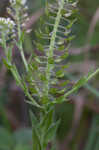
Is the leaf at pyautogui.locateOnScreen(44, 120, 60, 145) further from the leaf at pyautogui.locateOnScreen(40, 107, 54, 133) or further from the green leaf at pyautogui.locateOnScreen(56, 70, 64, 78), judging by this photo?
the green leaf at pyautogui.locateOnScreen(56, 70, 64, 78)

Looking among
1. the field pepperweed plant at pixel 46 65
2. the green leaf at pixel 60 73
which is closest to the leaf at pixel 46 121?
the field pepperweed plant at pixel 46 65

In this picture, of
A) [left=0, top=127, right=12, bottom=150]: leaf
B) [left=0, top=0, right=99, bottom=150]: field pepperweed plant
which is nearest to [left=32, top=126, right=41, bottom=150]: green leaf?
[left=0, top=0, right=99, bottom=150]: field pepperweed plant

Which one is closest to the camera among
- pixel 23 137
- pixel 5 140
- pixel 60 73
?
pixel 60 73

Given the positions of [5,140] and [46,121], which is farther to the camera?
[5,140]

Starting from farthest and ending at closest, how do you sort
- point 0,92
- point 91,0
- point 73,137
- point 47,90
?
point 91,0 < point 0,92 < point 73,137 < point 47,90

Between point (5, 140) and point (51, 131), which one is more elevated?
point (51, 131)

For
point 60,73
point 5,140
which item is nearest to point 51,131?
point 60,73

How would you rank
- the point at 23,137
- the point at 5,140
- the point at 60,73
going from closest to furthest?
1. the point at 60,73
2. the point at 5,140
3. the point at 23,137

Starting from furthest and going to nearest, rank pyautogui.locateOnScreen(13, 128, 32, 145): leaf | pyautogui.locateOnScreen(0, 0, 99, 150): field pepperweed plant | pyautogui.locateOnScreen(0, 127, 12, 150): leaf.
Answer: pyautogui.locateOnScreen(13, 128, 32, 145): leaf < pyautogui.locateOnScreen(0, 127, 12, 150): leaf < pyautogui.locateOnScreen(0, 0, 99, 150): field pepperweed plant

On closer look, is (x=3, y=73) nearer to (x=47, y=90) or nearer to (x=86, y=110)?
(x=86, y=110)

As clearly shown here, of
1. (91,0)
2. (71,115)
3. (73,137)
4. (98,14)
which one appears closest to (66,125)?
(71,115)

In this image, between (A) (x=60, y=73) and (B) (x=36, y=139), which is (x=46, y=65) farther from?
(B) (x=36, y=139)
